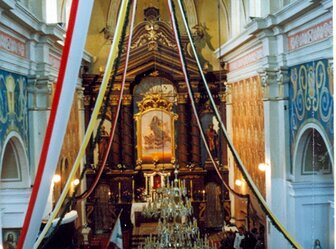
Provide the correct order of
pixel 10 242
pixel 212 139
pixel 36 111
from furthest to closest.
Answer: pixel 212 139 < pixel 36 111 < pixel 10 242

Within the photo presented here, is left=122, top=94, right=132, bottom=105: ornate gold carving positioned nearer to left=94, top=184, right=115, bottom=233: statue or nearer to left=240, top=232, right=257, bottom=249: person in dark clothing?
left=94, top=184, right=115, bottom=233: statue

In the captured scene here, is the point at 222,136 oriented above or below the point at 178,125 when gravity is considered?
below

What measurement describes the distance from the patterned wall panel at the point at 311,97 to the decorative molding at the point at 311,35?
1.31 feet

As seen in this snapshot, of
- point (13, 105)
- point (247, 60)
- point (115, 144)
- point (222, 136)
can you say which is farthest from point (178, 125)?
point (13, 105)

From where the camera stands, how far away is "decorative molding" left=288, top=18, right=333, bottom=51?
9883 mm

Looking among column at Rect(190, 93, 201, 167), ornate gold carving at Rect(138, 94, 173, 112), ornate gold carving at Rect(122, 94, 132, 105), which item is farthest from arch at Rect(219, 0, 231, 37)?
ornate gold carving at Rect(122, 94, 132, 105)

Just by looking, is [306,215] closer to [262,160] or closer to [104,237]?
[262,160]

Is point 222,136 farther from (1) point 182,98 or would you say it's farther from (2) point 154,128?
(2) point 154,128

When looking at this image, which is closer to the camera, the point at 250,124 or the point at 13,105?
the point at 13,105

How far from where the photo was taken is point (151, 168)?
19.1 meters

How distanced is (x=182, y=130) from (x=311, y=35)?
8849mm

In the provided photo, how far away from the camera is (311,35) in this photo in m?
10.8

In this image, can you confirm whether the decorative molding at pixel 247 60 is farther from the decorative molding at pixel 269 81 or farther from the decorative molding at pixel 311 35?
the decorative molding at pixel 311 35

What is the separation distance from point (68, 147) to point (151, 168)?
12.7 ft
